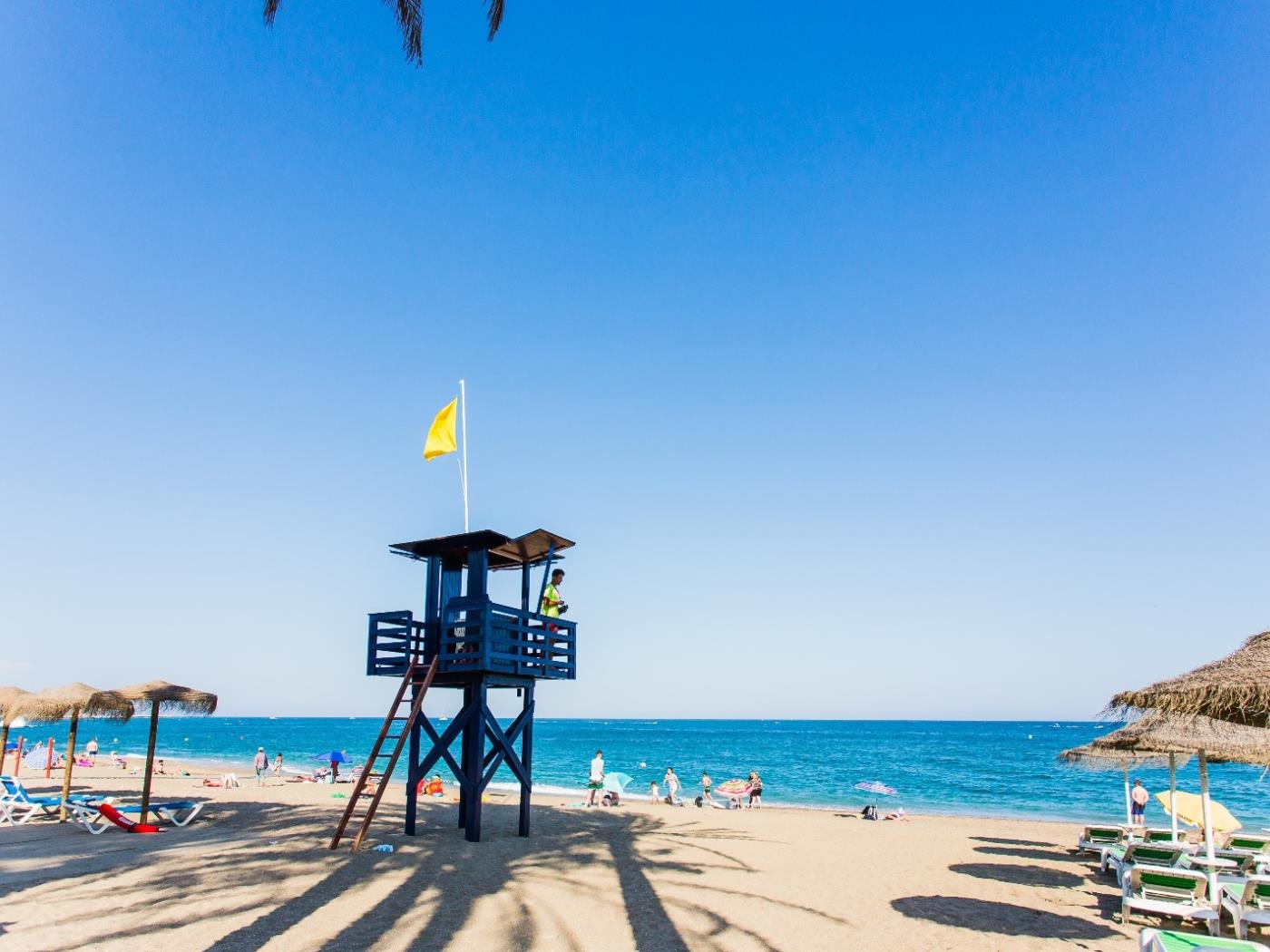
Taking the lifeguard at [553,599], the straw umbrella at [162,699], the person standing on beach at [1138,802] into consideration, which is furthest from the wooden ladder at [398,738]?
the person standing on beach at [1138,802]

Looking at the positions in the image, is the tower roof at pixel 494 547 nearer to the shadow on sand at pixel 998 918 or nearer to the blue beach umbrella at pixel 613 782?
the shadow on sand at pixel 998 918

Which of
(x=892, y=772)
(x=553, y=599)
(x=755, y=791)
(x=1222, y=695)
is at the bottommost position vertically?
(x=892, y=772)

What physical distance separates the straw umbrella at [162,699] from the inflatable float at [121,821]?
441mm

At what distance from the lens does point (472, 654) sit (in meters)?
15.6

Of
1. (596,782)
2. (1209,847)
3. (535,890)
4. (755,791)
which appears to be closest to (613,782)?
(596,782)

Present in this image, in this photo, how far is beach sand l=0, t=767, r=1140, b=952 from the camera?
9.42 m

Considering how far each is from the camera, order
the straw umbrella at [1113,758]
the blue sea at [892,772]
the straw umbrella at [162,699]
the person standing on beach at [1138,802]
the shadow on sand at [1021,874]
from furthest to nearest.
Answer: the blue sea at [892,772] < the person standing on beach at [1138,802] < the straw umbrella at [162,699] < the straw umbrella at [1113,758] < the shadow on sand at [1021,874]

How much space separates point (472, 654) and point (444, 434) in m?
4.79

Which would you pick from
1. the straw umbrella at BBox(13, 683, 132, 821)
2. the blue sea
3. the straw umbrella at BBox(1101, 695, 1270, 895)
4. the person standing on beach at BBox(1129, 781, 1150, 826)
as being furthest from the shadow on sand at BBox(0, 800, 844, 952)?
the blue sea

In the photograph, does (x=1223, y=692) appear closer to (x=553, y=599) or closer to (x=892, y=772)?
(x=553, y=599)

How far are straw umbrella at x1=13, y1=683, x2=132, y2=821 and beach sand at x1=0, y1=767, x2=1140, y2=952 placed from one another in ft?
6.88

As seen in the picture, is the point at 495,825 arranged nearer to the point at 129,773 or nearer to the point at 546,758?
the point at 129,773

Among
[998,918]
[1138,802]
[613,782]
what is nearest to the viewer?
[998,918]

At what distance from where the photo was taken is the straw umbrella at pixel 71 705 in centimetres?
1709
